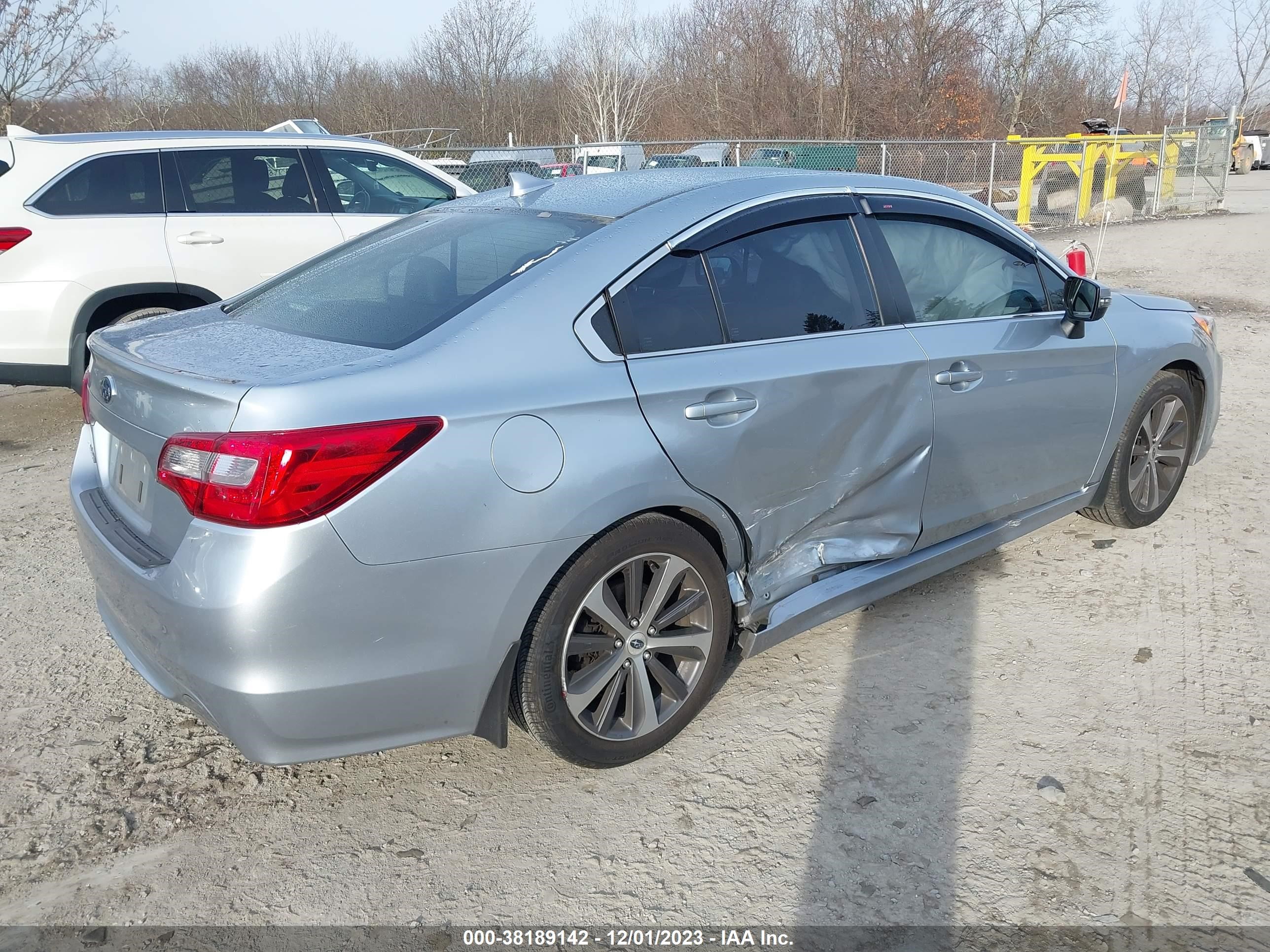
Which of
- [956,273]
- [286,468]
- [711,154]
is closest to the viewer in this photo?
[286,468]

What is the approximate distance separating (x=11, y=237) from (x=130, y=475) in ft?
14.8

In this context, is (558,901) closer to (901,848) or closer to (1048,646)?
(901,848)

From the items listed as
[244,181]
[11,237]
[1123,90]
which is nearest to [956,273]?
[244,181]

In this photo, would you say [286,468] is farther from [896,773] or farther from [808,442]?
[896,773]

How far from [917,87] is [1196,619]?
35715mm

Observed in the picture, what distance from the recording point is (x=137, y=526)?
2.71m

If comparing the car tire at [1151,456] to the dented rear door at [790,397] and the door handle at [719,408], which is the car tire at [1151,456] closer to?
the dented rear door at [790,397]

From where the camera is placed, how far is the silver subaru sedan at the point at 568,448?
2.39 metres

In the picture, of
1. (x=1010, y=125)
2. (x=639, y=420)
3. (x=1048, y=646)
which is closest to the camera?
(x=639, y=420)

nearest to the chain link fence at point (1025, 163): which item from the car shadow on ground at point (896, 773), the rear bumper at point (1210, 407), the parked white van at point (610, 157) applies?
the parked white van at point (610, 157)

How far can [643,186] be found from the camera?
3.44 metres

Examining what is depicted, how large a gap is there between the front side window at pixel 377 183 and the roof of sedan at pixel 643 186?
3935mm

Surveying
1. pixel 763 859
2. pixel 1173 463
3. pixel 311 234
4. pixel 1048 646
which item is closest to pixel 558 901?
pixel 763 859

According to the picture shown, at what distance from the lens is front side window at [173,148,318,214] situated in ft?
22.9
